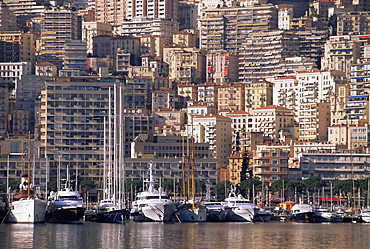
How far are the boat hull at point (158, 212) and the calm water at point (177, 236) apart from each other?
268 cm

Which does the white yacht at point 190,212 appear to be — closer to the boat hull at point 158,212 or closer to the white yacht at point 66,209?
the boat hull at point 158,212

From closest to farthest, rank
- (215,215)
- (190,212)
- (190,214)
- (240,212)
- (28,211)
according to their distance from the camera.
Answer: (28,211), (190,214), (190,212), (215,215), (240,212)

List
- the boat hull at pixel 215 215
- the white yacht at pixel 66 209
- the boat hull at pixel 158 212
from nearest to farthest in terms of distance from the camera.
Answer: the white yacht at pixel 66 209 < the boat hull at pixel 158 212 < the boat hull at pixel 215 215

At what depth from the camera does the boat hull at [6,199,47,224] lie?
456ft

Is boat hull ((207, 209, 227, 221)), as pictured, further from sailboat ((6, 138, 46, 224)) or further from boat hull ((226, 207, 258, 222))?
sailboat ((6, 138, 46, 224))

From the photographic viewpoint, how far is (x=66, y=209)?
144m

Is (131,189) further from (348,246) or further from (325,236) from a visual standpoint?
(348,246)

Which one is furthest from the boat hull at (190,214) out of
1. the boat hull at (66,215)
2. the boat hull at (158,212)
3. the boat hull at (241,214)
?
the boat hull at (66,215)

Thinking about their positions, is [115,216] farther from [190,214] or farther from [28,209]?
Result: [190,214]

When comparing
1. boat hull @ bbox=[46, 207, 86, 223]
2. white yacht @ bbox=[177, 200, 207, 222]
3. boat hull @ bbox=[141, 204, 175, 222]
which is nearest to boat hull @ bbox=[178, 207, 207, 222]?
white yacht @ bbox=[177, 200, 207, 222]

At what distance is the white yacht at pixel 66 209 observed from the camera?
474 ft

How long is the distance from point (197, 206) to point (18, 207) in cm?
2747

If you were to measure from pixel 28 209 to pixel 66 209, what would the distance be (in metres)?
6.43

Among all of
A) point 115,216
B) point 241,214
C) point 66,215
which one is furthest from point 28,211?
point 241,214
